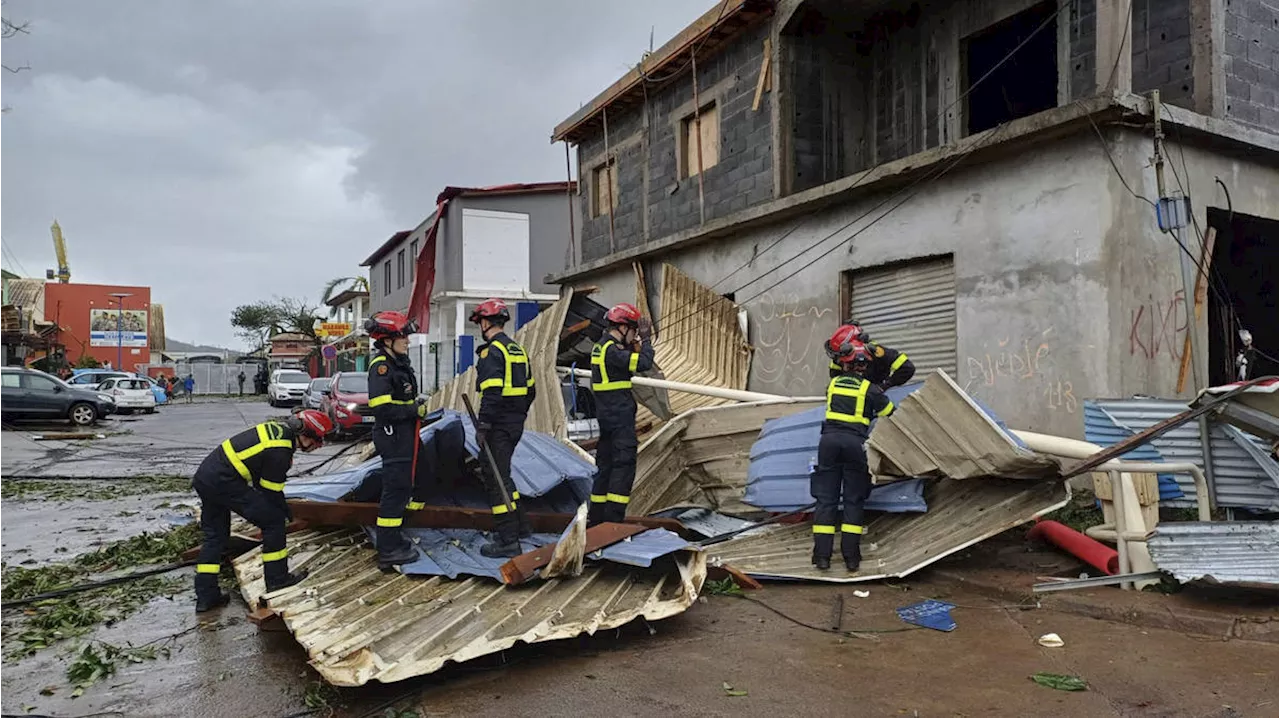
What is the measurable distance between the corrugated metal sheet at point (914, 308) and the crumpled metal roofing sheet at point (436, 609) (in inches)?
217

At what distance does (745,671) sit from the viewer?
13.1 feet

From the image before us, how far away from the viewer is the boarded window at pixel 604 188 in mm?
16047

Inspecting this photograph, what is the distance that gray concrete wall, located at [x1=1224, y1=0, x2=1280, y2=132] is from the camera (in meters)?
8.36

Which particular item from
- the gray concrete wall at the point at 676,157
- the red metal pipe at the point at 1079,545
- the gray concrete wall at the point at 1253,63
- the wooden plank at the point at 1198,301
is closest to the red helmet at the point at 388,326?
the red metal pipe at the point at 1079,545

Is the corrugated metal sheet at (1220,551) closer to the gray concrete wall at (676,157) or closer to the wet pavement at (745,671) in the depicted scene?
the wet pavement at (745,671)

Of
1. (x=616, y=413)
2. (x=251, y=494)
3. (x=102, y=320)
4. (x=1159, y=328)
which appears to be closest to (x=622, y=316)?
(x=616, y=413)

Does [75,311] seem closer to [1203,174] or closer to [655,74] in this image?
[655,74]

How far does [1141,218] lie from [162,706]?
810cm

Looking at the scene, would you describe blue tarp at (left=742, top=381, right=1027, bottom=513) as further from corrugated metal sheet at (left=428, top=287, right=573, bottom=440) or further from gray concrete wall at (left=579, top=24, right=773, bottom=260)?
gray concrete wall at (left=579, top=24, right=773, bottom=260)

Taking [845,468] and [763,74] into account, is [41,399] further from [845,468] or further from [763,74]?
[845,468]

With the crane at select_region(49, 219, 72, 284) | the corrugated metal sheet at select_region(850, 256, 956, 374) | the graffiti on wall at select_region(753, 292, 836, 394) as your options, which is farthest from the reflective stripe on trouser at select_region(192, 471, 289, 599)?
the crane at select_region(49, 219, 72, 284)

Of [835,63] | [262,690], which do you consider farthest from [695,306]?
[262,690]

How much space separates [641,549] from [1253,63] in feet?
27.7

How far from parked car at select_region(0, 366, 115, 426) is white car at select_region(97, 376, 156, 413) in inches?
237
